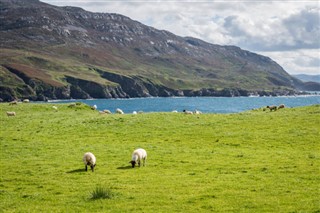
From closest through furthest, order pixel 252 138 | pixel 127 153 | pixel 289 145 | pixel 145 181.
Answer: pixel 145 181 < pixel 127 153 < pixel 289 145 < pixel 252 138

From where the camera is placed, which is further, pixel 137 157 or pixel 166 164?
pixel 166 164

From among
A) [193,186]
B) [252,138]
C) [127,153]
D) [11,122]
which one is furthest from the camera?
[11,122]

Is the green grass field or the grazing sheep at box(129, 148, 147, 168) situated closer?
the green grass field

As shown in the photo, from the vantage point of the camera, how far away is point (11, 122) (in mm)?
53312

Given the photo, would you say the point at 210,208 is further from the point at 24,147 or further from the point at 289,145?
the point at 24,147

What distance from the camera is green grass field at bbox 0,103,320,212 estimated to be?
65.4ft

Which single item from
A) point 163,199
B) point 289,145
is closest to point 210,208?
point 163,199

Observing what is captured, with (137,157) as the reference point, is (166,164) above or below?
below

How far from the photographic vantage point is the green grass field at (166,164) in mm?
19922

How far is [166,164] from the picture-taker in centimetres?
2970

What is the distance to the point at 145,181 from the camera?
80.3 feet

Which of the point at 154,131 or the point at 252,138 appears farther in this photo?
the point at 154,131

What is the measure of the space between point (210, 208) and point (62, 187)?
9.83 meters

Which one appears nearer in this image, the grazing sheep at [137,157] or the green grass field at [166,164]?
the green grass field at [166,164]
